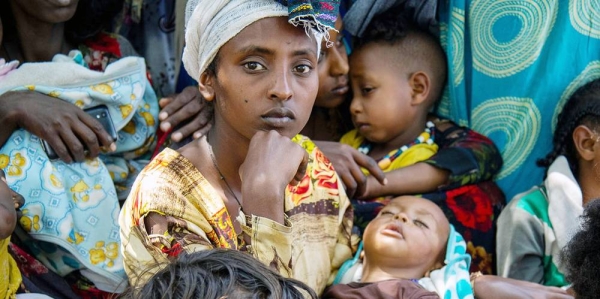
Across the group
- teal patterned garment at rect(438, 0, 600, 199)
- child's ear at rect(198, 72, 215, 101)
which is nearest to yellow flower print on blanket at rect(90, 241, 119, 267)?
child's ear at rect(198, 72, 215, 101)

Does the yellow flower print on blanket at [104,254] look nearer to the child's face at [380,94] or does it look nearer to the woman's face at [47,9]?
the woman's face at [47,9]

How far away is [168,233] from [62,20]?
1.26m

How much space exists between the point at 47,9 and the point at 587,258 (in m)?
2.20

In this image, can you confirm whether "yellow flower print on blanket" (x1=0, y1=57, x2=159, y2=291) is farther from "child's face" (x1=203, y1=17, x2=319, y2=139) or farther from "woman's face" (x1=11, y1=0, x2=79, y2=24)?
"child's face" (x1=203, y1=17, x2=319, y2=139)

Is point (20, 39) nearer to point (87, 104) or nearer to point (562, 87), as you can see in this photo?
point (87, 104)

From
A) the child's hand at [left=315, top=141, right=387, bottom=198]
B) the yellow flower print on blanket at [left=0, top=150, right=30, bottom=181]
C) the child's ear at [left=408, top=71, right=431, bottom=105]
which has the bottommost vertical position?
the yellow flower print on blanket at [left=0, top=150, right=30, bottom=181]

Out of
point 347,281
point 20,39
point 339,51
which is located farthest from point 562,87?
point 20,39

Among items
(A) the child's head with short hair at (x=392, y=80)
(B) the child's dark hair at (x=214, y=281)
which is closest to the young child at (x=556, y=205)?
(A) the child's head with short hair at (x=392, y=80)

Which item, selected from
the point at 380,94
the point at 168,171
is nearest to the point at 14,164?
the point at 168,171

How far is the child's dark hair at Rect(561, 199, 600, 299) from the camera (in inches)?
92.7

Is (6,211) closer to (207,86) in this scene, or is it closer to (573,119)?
(207,86)

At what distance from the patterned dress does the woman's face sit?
94 centimetres

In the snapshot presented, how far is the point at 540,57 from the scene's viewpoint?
3.86m

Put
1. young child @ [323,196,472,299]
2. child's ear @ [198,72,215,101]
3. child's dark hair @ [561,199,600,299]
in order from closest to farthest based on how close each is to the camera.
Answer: child's dark hair @ [561,199,600,299] < child's ear @ [198,72,215,101] < young child @ [323,196,472,299]
